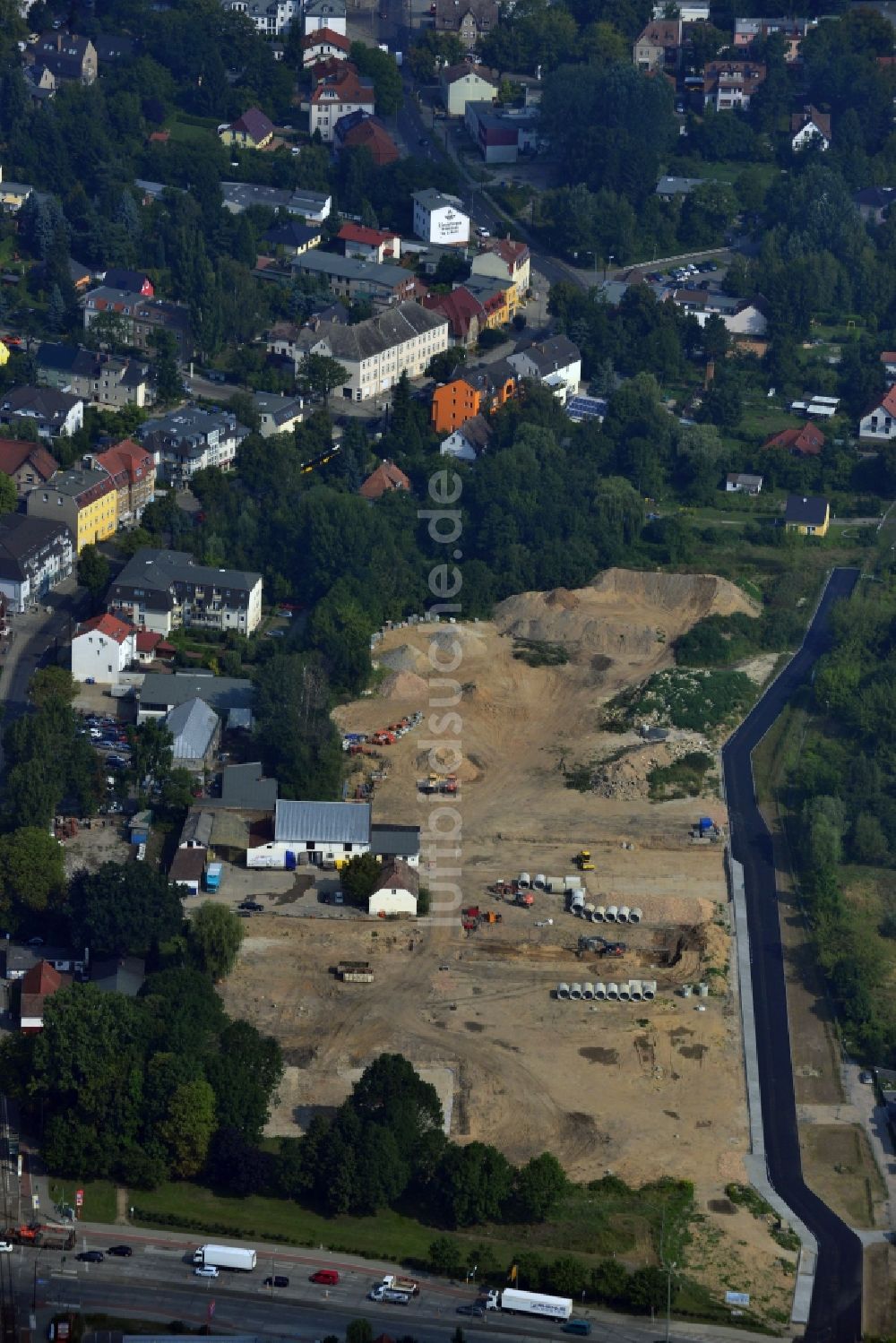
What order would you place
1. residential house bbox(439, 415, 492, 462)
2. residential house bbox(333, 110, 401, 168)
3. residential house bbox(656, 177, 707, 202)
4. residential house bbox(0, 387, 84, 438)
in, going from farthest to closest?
residential house bbox(656, 177, 707, 202), residential house bbox(333, 110, 401, 168), residential house bbox(439, 415, 492, 462), residential house bbox(0, 387, 84, 438)

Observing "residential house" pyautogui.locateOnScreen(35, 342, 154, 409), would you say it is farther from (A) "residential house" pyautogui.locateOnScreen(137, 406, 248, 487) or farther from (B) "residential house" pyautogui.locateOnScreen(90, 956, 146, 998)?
(B) "residential house" pyautogui.locateOnScreen(90, 956, 146, 998)

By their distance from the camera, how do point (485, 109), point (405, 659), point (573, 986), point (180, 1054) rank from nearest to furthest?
point (180, 1054), point (573, 986), point (405, 659), point (485, 109)

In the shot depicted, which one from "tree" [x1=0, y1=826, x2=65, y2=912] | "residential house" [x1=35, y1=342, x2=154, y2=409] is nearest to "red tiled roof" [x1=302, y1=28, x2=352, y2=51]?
"residential house" [x1=35, y1=342, x2=154, y2=409]

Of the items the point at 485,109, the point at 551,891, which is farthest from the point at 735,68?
the point at 551,891

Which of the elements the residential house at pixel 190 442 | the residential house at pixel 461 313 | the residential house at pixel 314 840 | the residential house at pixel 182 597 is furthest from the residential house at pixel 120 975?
the residential house at pixel 461 313

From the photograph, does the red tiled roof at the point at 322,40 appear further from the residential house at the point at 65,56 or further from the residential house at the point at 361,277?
the residential house at the point at 361,277

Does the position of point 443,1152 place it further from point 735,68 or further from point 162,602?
→ point 735,68
